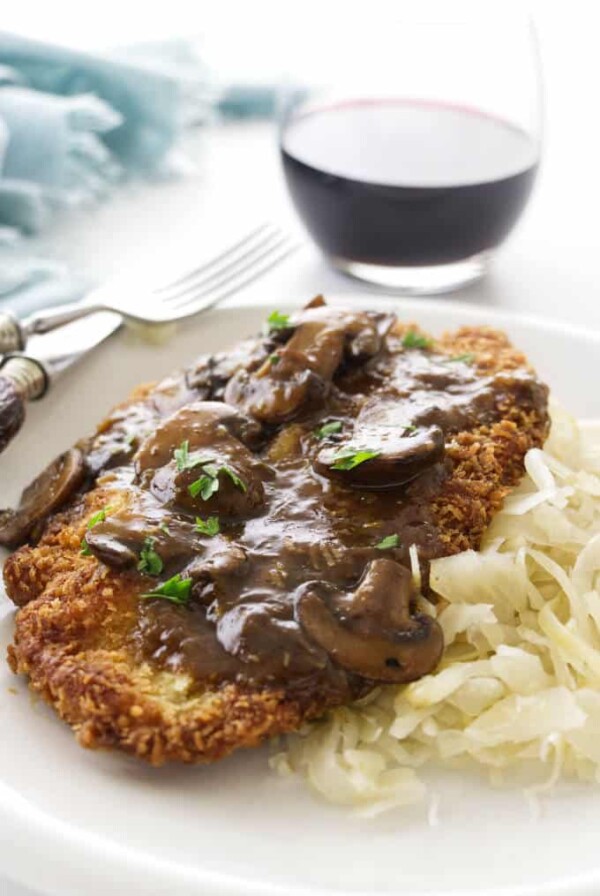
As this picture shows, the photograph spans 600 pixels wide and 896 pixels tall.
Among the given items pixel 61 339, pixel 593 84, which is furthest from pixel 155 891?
pixel 593 84

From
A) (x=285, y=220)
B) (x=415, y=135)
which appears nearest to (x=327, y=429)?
(x=415, y=135)

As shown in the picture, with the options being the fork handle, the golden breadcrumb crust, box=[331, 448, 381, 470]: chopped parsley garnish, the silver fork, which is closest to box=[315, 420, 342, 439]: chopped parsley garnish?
box=[331, 448, 381, 470]: chopped parsley garnish

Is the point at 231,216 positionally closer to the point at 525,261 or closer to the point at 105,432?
the point at 525,261

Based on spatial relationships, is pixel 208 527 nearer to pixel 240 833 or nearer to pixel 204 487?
pixel 204 487

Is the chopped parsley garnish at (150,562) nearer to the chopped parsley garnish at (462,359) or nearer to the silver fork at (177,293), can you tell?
the chopped parsley garnish at (462,359)

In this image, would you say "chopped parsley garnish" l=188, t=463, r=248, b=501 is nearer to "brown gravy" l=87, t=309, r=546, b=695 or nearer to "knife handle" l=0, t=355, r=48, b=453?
"brown gravy" l=87, t=309, r=546, b=695
